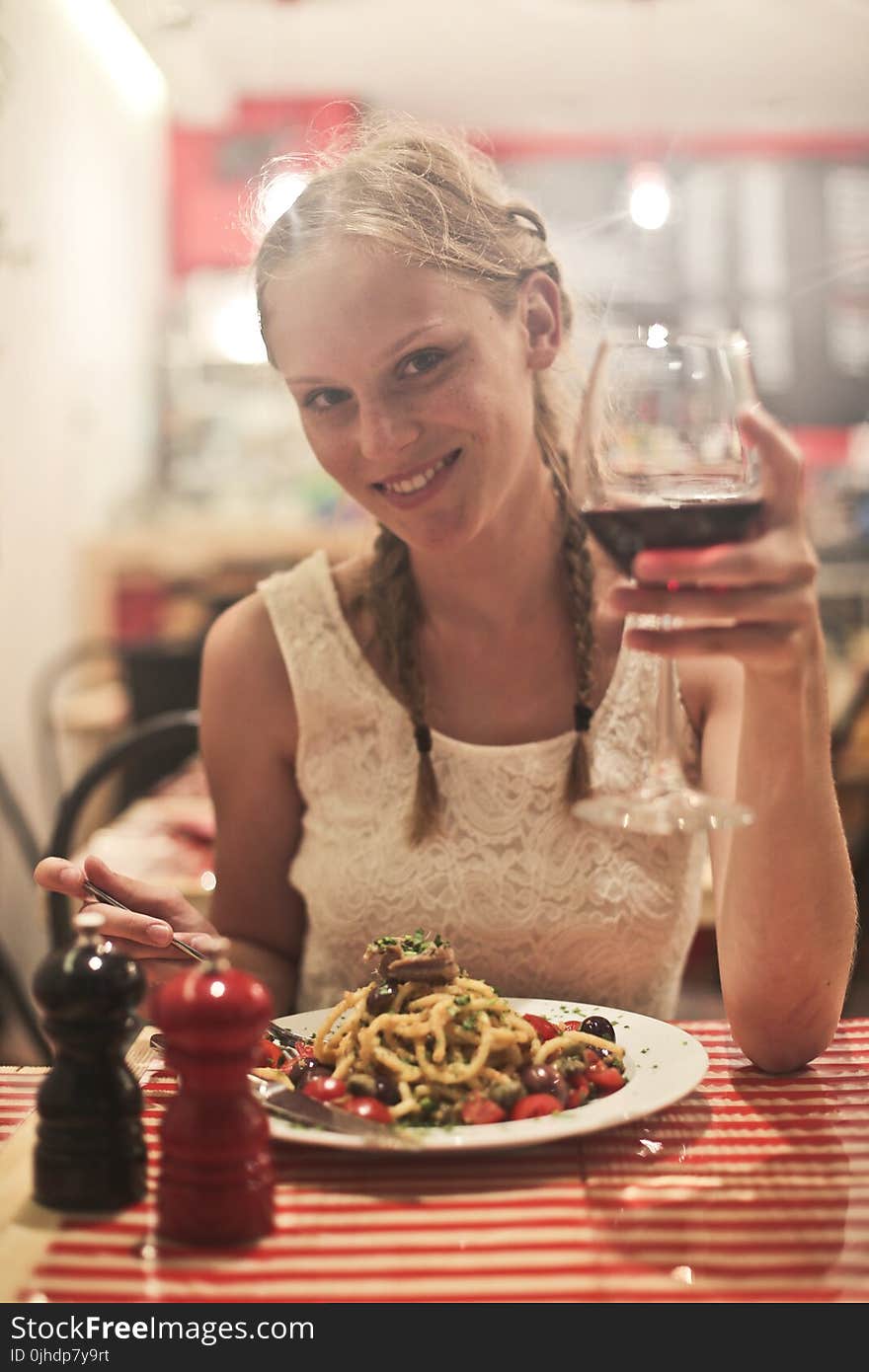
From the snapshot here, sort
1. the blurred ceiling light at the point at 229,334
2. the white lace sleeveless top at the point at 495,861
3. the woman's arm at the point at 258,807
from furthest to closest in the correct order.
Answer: the blurred ceiling light at the point at 229,334 → the woman's arm at the point at 258,807 → the white lace sleeveless top at the point at 495,861

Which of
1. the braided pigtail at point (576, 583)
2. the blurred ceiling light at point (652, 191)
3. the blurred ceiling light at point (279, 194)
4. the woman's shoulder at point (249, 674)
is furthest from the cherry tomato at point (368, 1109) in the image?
the blurred ceiling light at point (652, 191)

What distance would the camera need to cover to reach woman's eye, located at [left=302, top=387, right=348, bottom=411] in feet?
3.56

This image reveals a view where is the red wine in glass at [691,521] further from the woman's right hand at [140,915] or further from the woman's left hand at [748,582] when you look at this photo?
the woman's right hand at [140,915]

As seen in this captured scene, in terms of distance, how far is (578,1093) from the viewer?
830 millimetres

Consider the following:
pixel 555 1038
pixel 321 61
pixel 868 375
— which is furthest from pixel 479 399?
pixel 868 375

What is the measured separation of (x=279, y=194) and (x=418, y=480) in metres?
0.26

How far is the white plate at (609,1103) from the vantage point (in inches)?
29.5

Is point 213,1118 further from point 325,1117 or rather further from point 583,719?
point 583,719

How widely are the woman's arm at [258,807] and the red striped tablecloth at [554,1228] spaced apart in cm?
50

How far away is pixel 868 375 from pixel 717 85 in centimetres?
148

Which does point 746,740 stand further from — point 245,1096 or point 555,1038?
point 245,1096

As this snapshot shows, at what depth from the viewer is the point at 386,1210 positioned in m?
0.72

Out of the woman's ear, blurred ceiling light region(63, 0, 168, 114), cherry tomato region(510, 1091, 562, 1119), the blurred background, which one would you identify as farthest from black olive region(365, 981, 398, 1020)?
blurred ceiling light region(63, 0, 168, 114)
